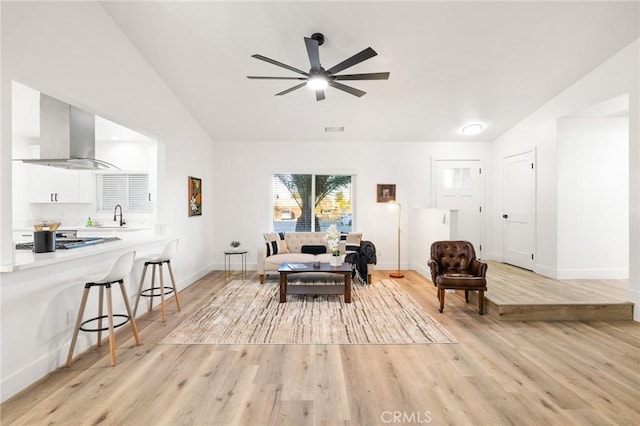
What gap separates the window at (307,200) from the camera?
6672 mm

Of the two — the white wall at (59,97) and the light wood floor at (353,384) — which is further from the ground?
the white wall at (59,97)

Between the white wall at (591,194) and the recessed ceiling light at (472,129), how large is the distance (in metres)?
1.28

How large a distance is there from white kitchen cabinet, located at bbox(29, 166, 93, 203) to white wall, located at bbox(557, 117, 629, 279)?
8765 millimetres

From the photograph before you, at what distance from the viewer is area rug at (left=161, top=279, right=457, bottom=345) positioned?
315 cm

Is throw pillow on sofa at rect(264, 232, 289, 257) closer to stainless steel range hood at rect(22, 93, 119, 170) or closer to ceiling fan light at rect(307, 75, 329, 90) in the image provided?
stainless steel range hood at rect(22, 93, 119, 170)

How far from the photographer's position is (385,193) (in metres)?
6.56

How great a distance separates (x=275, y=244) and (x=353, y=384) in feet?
12.0

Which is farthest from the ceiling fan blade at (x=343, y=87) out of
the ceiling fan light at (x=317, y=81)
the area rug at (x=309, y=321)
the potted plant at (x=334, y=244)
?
the area rug at (x=309, y=321)

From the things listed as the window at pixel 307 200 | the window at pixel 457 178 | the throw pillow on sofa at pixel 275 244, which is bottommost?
the throw pillow on sofa at pixel 275 244

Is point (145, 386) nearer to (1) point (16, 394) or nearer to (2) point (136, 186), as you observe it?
(1) point (16, 394)

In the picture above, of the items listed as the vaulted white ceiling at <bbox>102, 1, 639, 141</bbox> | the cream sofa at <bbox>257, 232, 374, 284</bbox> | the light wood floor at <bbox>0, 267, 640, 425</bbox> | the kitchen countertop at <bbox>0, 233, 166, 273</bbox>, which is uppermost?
the vaulted white ceiling at <bbox>102, 1, 639, 141</bbox>

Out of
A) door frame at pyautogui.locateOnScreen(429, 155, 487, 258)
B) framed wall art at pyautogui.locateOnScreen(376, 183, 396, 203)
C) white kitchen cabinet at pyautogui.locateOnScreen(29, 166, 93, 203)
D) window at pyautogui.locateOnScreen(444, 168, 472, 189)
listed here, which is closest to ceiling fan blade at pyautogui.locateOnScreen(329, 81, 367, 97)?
framed wall art at pyautogui.locateOnScreen(376, 183, 396, 203)

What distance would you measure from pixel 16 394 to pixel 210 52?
3.89 meters

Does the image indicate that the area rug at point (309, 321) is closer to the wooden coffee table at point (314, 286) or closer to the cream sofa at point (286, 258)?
the wooden coffee table at point (314, 286)
